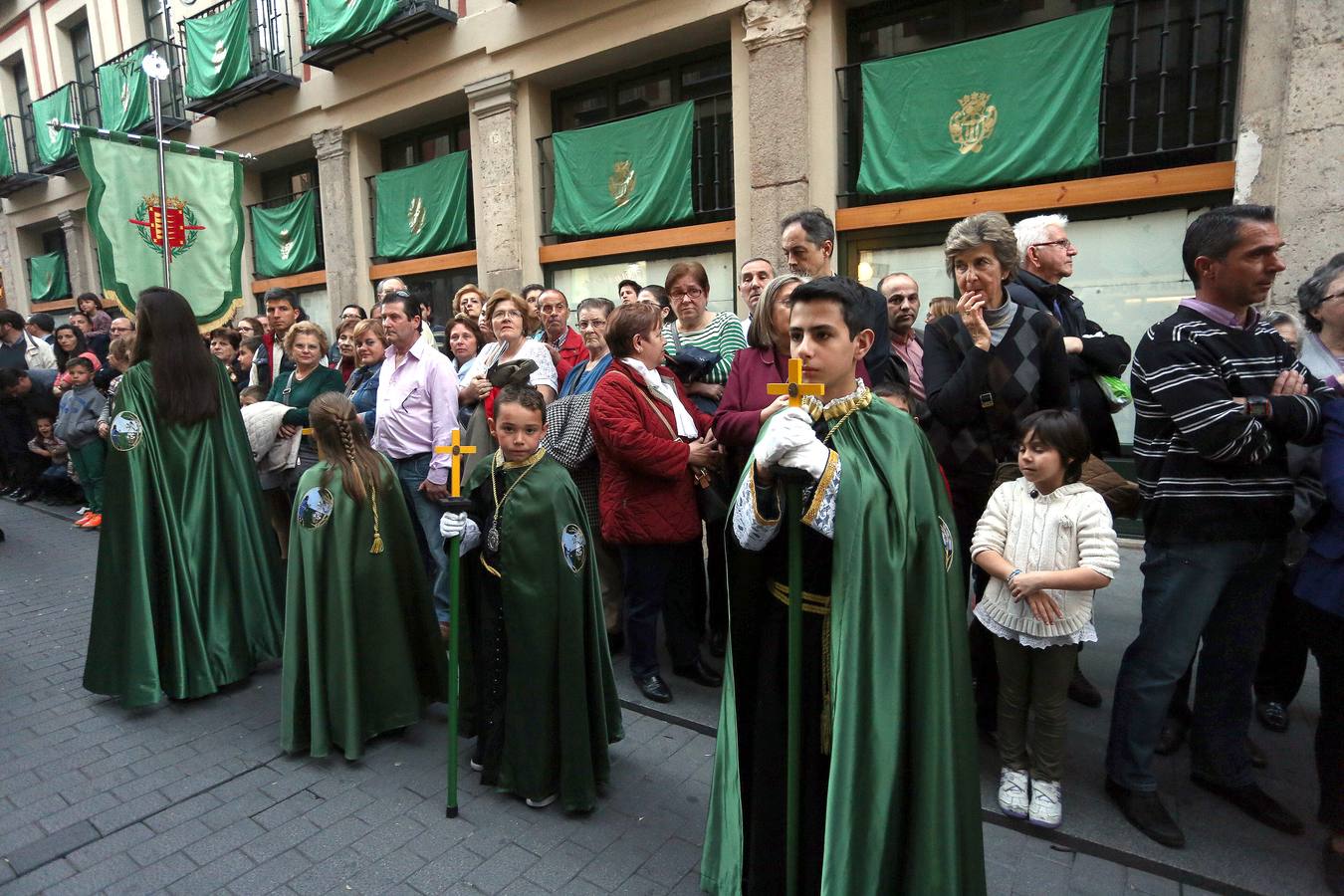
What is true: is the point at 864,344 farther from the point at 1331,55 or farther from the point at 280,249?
the point at 280,249

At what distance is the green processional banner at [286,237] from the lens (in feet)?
44.9

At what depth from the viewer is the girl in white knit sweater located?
2.89m

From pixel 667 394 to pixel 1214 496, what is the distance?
7.67ft

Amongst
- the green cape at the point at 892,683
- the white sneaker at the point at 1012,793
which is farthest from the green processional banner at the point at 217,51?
the white sneaker at the point at 1012,793

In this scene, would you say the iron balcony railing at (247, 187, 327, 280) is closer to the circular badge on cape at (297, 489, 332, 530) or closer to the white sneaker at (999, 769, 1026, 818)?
the circular badge on cape at (297, 489, 332, 530)

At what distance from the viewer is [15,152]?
1923cm

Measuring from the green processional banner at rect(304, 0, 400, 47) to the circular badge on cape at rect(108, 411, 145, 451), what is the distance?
28.1ft

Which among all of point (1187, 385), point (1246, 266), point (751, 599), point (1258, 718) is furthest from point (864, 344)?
point (1258, 718)

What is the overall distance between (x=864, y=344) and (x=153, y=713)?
4.18 m

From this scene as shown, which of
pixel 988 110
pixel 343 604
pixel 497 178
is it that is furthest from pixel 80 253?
pixel 988 110

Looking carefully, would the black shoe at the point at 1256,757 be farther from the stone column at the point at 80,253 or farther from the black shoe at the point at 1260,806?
the stone column at the point at 80,253

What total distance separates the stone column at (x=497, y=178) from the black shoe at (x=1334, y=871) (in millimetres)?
9681

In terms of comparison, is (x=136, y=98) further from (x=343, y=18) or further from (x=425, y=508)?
(x=425, y=508)

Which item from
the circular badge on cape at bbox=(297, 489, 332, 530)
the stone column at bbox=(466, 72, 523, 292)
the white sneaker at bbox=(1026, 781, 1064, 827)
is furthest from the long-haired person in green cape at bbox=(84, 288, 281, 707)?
the stone column at bbox=(466, 72, 523, 292)
